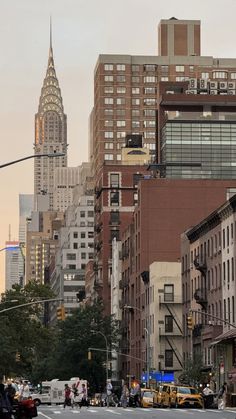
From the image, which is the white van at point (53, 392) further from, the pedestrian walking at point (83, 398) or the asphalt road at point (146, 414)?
the asphalt road at point (146, 414)

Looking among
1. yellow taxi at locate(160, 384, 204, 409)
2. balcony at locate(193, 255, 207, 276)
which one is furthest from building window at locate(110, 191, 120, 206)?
yellow taxi at locate(160, 384, 204, 409)

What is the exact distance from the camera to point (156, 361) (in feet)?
450

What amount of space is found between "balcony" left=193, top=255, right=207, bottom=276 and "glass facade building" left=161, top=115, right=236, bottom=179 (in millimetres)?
61247

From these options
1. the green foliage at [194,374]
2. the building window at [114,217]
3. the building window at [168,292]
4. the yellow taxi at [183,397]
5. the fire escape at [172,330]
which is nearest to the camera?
the yellow taxi at [183,397]

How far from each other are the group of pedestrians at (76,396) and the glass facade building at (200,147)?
7419 cm

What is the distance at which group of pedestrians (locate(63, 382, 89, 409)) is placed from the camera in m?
83.7

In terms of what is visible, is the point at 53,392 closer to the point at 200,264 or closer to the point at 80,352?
the point at 200,264

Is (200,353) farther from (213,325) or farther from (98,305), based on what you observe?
(98,305)

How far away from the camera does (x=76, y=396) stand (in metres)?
99.4

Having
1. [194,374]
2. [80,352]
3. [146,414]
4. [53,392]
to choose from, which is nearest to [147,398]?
[194,374]

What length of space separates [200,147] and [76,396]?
87586mm

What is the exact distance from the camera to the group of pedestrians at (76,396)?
83.7 m

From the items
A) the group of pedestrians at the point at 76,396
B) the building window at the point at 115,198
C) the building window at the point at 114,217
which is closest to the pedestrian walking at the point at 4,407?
the group of pedestrians at the point at 76,396

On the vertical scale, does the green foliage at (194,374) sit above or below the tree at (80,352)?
below
